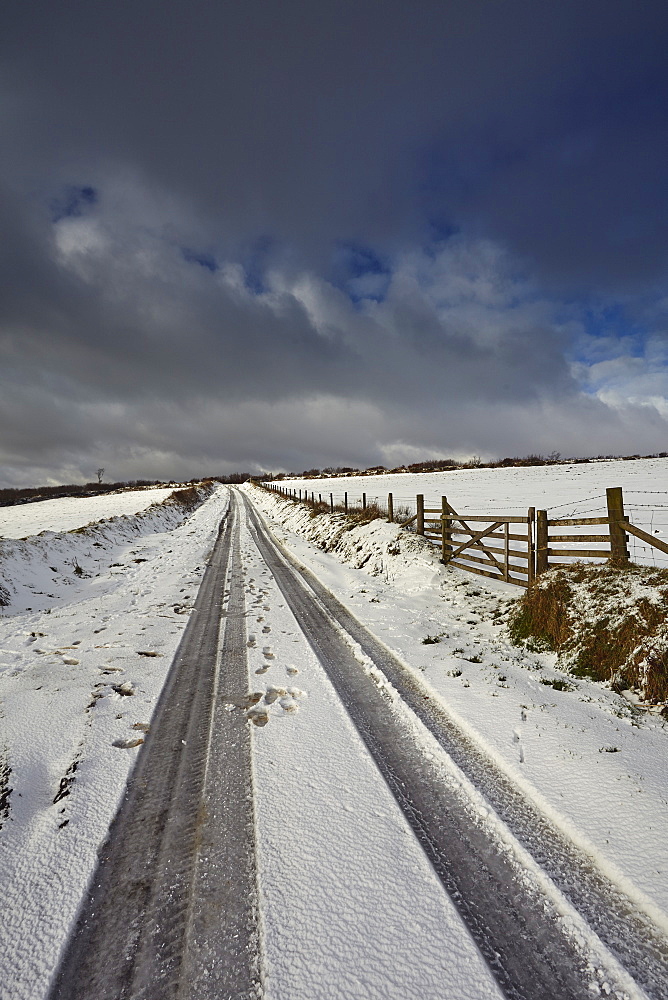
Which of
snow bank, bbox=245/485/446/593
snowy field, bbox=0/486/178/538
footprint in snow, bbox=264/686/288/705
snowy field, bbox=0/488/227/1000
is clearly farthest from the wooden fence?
snowy field, bbox=0/486/178/538

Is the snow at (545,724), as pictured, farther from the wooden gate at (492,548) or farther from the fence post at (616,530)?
the fence post at (616,530)

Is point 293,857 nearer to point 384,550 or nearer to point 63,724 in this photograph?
point 63,724

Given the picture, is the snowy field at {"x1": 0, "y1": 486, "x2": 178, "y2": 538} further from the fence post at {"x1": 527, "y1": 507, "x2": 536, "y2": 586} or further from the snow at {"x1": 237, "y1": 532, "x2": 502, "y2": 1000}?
the fence post at {"x1": 527, "y1": 507, "x2": 536, "y2": 586}

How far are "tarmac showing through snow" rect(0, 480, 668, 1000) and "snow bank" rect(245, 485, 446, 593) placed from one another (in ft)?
16.8

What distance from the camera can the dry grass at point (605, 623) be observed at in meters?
5.18

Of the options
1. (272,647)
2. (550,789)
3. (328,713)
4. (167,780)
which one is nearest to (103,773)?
(167,780)

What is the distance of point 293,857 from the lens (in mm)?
2926

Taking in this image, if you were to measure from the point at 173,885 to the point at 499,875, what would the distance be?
219 cm

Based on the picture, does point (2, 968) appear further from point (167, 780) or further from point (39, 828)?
point (167, 780)

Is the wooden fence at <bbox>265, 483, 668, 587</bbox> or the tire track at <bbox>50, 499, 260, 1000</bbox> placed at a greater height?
the wooden fence at <bbox>265, 483, 668, 587</bbox>

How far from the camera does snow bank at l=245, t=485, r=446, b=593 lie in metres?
10.8

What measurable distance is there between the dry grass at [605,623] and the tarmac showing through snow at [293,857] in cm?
123

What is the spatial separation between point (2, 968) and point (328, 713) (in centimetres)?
305

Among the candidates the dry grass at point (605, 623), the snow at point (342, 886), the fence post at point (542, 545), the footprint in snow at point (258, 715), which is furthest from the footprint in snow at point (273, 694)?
the fence post at point (542, 545)
